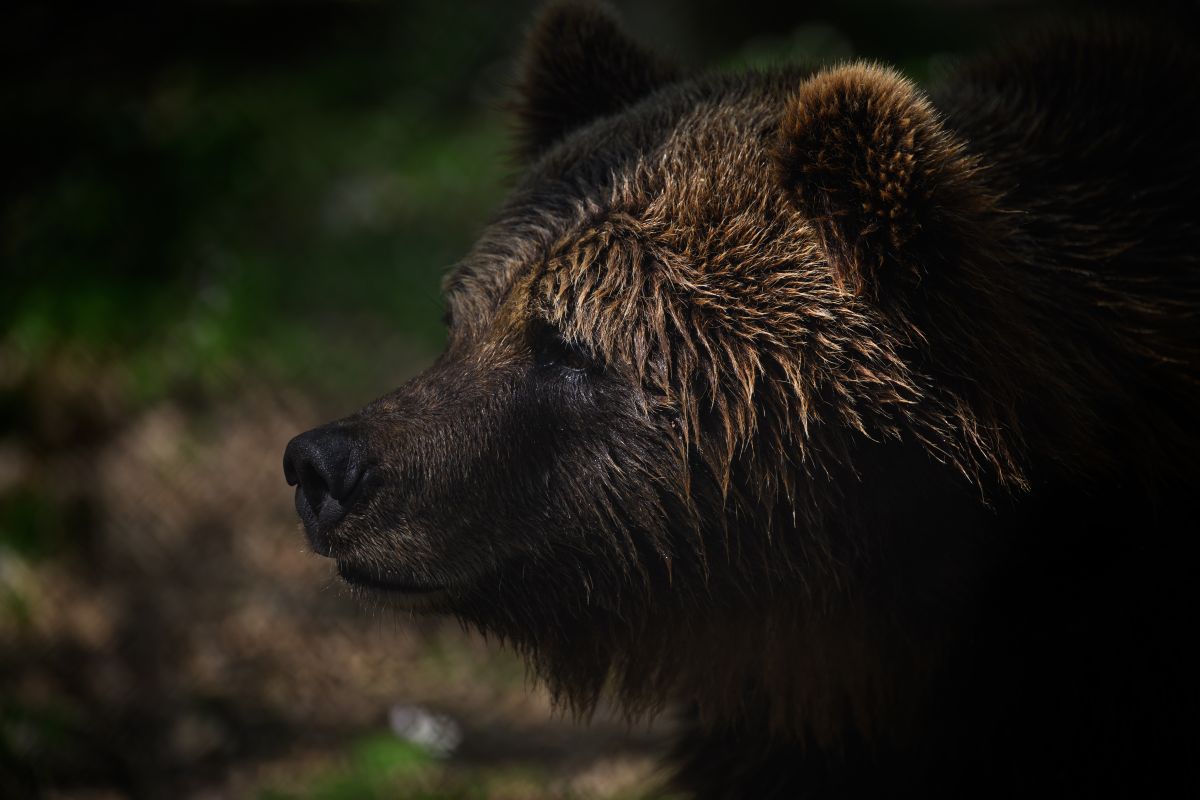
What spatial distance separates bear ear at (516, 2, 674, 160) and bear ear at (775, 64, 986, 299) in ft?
3.41

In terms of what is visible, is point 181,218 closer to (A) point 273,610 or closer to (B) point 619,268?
(A) point 273,610

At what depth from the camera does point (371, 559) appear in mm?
2947

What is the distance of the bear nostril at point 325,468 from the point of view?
286 cm

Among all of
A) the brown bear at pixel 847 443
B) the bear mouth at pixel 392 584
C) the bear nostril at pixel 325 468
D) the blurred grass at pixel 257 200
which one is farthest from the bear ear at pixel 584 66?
the blurred grass at pixel 257 200

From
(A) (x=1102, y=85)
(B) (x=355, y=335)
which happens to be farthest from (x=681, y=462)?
(B) (x=355, y=335)

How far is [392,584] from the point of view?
3008mm

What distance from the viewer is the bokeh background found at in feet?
16.8

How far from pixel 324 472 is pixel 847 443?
1.21m

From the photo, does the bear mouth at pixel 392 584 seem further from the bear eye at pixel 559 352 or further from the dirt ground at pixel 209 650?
the dirt ground at pixel 209 650

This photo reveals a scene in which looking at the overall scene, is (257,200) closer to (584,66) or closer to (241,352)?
(241,352)

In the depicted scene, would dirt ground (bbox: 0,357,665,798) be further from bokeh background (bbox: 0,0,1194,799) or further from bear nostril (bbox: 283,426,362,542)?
bear nostril (bbox: 283,426,362,542)

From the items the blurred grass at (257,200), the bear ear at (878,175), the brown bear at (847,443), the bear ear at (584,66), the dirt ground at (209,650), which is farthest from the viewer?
the blurred grass at (257,200)

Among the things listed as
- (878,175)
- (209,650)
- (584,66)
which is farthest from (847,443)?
(209,650)

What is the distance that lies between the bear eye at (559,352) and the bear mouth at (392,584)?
2.03 ft
